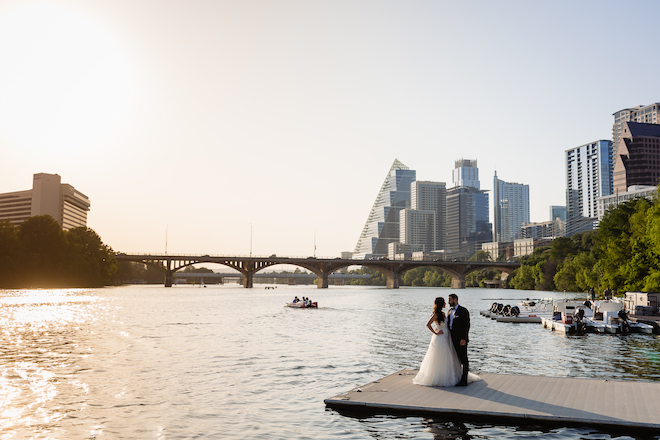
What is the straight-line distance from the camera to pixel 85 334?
146 ft

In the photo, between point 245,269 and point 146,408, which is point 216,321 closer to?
point 146,408

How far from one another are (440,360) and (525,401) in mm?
2969

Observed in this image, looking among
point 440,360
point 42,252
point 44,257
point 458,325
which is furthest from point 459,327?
point 44,257

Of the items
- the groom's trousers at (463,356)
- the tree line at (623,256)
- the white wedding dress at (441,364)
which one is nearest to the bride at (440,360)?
the white wedding dress at (441,364)

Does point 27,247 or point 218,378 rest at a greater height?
point 27,247

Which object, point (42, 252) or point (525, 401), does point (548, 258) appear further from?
point (525, 401)

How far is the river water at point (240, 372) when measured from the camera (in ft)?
52.7

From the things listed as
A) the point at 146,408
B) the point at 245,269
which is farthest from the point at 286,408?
the point at 245,269

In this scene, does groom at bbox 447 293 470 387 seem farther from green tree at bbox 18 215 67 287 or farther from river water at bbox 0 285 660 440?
green tree at bbox 18 215 67 287

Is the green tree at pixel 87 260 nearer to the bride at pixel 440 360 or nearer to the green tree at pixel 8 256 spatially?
the green tree at pixel 8 256

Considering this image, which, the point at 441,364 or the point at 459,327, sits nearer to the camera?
the point at 459,327

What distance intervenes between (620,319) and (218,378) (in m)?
35.4

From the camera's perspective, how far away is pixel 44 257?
138 metres

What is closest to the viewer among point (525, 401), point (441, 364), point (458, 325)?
point (525, 401)
